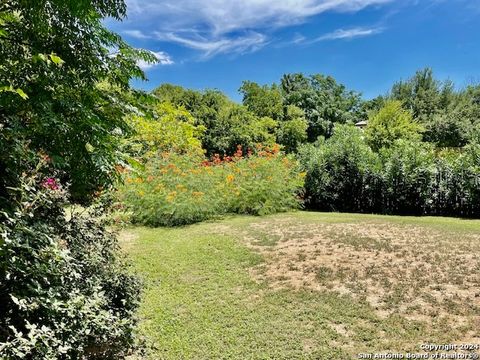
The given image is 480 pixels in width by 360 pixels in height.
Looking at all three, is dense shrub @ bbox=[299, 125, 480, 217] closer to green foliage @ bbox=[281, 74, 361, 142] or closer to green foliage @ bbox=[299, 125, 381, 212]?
green foliage @ bbox=[299, 125, 381, 212]

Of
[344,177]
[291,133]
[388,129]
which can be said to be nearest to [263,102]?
[291,133]

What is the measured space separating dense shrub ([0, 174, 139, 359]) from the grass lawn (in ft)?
2.92

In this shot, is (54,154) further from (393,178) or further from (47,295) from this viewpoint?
(393,178)

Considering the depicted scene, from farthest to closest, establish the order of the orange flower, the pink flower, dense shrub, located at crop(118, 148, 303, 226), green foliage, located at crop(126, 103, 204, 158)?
green foliage, located at crop(126, 103, 204, 158), dense shrub, located at crop(118, 148, 303, 226), the orange flower, the pink flower

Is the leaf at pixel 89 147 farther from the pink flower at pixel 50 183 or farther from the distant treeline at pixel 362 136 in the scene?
the distant treeline at pixel 362 136

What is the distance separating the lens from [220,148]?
21.6 m

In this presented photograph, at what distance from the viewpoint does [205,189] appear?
949 centimetres

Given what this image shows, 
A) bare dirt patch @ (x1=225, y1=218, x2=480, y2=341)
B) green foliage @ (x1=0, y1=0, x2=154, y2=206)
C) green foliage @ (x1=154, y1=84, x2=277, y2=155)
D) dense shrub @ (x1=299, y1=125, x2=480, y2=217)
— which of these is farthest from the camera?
green foliage @ (x1=154, y1=84, x2=277, y2=155)

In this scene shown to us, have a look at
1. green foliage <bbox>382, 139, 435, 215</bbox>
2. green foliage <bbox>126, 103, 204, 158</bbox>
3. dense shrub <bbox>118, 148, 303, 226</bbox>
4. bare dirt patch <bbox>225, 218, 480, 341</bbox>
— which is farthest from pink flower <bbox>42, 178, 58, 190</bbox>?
green foliage <bbox>126, 103, 204, 158</bbox>

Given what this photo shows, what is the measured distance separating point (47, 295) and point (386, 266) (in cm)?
436

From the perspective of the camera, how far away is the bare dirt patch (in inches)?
165

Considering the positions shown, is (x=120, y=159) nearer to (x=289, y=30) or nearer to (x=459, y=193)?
(x=459, y=193)

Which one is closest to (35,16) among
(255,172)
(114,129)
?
(114,129)

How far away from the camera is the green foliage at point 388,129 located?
20.8 metres
